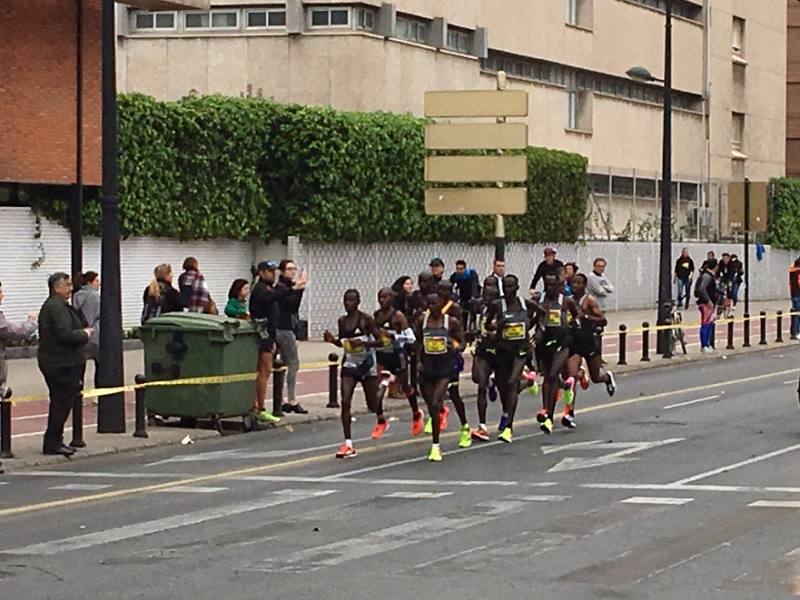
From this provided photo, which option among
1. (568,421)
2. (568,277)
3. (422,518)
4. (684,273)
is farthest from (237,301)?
(684,273)

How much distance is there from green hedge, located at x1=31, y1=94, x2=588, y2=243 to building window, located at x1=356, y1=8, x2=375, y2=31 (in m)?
5.53

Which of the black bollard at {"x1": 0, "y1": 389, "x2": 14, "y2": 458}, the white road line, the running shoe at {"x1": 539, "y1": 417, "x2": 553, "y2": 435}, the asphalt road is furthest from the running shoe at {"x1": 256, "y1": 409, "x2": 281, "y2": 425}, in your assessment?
the white road line

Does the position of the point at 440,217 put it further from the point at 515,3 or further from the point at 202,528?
the point at 202,528

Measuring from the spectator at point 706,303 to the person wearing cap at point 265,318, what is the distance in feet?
47.2

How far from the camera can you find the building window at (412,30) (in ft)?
159

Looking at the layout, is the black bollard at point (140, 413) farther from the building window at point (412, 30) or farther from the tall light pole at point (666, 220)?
the building window at point (412, 30)

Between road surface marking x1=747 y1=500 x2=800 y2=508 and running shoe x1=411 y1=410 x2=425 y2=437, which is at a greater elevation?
Answer: running shoe x1=411 y1=410 x2=425 y2=437

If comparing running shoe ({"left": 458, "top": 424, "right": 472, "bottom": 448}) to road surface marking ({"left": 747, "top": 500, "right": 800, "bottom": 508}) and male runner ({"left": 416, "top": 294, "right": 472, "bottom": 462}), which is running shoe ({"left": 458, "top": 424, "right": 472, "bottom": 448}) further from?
road surface marking ({"left": 747, "top": 500, "right": 800, "bottom": 508})

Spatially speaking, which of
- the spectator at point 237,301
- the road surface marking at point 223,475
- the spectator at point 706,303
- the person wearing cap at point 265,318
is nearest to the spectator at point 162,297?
the spectator at point 237,301

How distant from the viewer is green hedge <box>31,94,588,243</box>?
113ft

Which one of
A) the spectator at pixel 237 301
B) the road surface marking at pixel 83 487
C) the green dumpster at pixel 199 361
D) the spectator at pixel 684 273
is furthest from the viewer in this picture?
the spectator at pixel 684 273

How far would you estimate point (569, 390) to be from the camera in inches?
842

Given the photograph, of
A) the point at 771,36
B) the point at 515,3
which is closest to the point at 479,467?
the point at 515,3

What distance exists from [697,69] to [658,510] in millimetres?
55326
